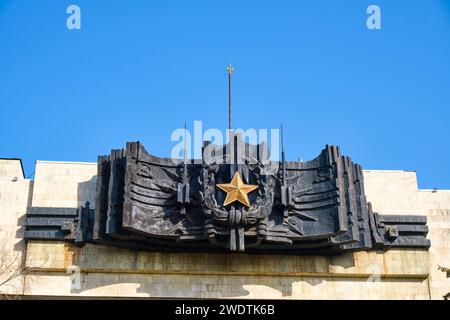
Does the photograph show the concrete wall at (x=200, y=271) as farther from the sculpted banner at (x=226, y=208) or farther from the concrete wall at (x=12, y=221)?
the sculpted banner at (x=226, y=208)

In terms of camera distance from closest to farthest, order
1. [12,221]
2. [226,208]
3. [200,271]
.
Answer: [226,208] < [200,271] < [12,221]

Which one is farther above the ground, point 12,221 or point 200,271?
A: point 12,221

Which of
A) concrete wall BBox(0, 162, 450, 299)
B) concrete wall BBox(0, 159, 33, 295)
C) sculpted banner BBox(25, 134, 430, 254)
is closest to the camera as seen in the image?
sculpted banner BBox(25, 134, 430, 254)

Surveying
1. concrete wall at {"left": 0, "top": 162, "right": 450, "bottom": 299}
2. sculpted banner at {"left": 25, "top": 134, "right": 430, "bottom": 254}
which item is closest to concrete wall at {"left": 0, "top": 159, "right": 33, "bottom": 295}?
concrete wall at {"left": 0, "top": 162, "right": 450, "bottom": 299}

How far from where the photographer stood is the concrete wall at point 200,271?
23.3 m

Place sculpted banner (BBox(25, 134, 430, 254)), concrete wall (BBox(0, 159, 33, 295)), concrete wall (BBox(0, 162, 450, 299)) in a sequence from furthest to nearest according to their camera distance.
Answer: concrete wall (BBox(0, 162, 450, 299)), concrete wall (BBox(0, 159, 33, 295)), sculpted banner (BBox(25, 134, 430, 254))

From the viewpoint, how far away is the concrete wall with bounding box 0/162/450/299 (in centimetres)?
2327

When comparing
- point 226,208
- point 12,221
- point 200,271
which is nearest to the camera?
point 226,208

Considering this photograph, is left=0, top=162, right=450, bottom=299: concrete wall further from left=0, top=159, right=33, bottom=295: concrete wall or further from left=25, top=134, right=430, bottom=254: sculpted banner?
left=25, top=134, right=430, bottom=254: sculpted banner

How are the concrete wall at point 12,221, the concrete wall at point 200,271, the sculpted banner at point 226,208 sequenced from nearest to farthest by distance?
1. the sculpted banner at point 226,208
2. the concrete wall at point 12,221
3. the concrete wall at point 200,271

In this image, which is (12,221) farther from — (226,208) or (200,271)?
(226,208)

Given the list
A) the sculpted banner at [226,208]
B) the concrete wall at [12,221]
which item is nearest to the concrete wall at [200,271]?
the concrete wall at [12,221]

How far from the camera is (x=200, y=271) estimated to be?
23609mm

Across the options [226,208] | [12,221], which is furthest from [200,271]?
[12,221]
